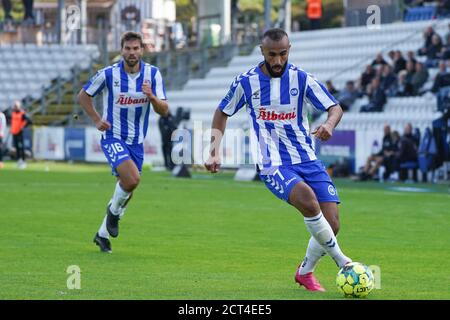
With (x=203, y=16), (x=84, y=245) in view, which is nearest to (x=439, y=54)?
(x=203, y=16)

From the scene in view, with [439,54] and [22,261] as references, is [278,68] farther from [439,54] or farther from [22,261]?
[439,54]

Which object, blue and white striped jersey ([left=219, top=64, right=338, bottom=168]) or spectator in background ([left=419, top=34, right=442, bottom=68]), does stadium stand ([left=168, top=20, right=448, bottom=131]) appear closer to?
spectator in background ([left=419, top=34, right=442, bottom=68])

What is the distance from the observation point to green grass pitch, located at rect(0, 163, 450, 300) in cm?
1052

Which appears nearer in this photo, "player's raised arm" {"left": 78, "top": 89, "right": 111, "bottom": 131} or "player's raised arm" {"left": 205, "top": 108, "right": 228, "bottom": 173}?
"player's raised arm" {"left": 205, "top": 108, "right": 228, "bottom": 173}

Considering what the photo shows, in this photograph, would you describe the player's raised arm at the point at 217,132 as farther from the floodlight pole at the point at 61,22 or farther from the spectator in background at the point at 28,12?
the spectator in background at the point at 28,12

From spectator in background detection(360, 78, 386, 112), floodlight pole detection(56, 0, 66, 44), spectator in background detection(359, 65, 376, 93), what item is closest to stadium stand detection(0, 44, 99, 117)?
floodlight pole detection(56, 0, 66, 44)

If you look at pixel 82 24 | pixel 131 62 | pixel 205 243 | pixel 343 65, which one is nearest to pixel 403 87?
pixel 343 65

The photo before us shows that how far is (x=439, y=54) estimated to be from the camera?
32.5m

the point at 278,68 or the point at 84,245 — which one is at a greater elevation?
the point at 278,68

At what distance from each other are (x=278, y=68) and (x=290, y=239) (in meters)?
5.30

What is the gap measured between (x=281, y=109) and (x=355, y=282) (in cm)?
182
